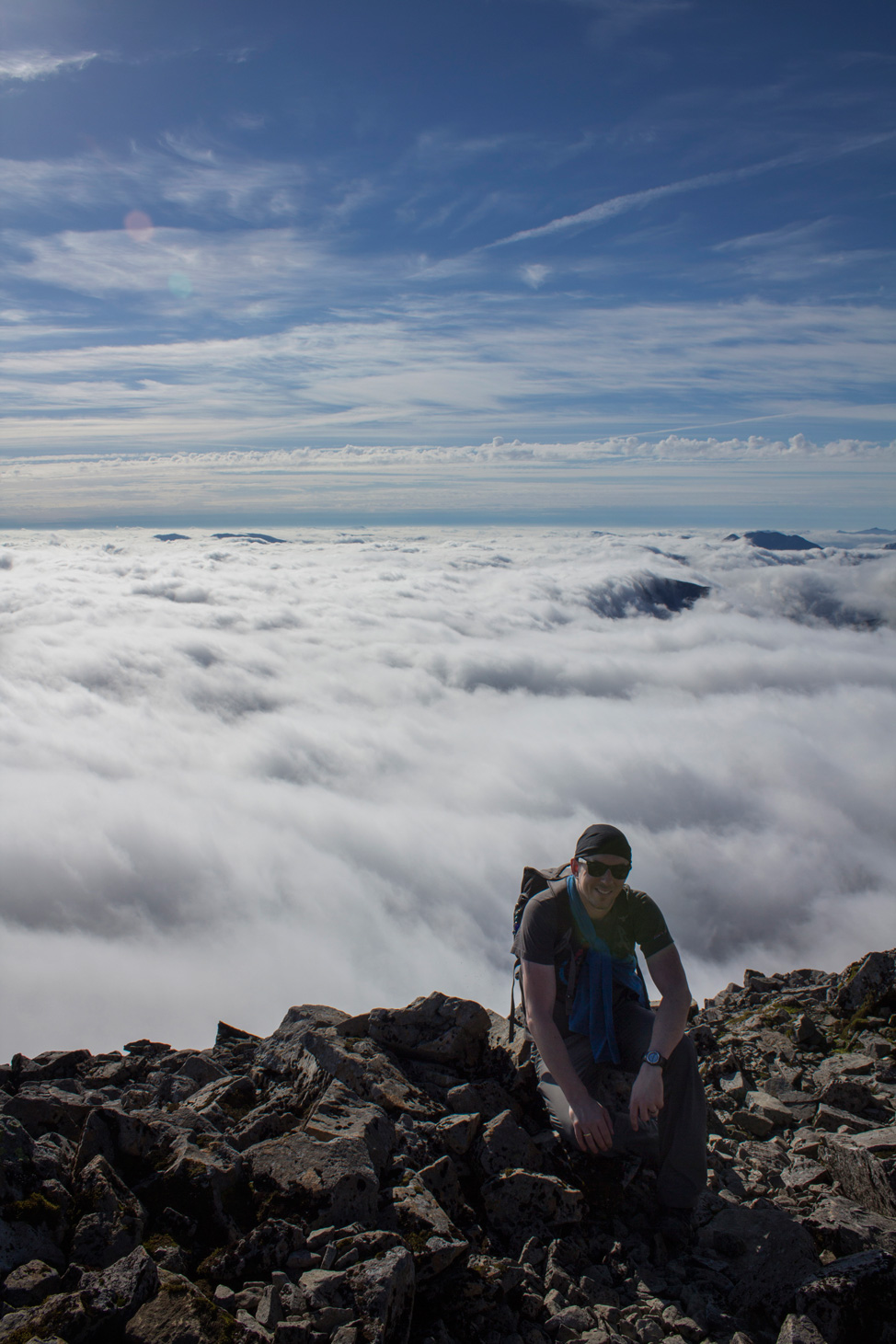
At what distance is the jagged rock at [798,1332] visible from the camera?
3.62m

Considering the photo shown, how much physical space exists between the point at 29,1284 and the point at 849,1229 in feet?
15.4

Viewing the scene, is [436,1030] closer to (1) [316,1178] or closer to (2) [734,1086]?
(1) [316,1178]

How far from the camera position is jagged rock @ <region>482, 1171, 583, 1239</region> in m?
4.61

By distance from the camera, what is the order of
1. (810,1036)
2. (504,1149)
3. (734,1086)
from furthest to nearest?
(810,1036) < (734,1086) < (504,1149)

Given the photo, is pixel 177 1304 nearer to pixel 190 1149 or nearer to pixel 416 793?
pixel 190 1149

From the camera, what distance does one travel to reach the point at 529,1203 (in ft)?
15.3

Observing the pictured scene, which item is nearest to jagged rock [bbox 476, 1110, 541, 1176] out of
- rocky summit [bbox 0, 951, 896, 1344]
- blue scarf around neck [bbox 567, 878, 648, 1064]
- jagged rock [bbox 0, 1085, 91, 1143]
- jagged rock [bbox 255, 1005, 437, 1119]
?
rocky summit [bbox 0, 951, 896, 1344]

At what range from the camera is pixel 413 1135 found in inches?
198

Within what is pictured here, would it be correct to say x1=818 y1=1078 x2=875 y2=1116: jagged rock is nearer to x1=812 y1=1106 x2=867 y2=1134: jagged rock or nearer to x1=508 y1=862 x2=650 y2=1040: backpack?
x1=812 y1=1106 x2=867 y2=1134: jagged rock

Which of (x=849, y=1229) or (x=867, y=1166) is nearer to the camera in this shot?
Answer: (x=849, y=1229)

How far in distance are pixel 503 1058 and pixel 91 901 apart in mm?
115844

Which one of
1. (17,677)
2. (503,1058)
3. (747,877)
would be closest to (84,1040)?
(503,1058)

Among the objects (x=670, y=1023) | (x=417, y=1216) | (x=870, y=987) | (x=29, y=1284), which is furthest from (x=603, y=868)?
(x=870, y=987)

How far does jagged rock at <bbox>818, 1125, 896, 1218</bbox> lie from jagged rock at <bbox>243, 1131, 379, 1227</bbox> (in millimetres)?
3458
